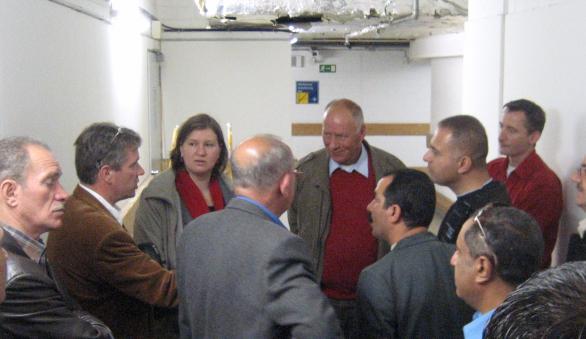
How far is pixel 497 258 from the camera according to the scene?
1438 mm

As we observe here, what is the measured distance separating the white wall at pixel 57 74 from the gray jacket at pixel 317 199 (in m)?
1.03

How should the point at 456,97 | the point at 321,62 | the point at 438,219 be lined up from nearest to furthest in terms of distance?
the point at 456,97
the point at 438,219
the point at 321,62

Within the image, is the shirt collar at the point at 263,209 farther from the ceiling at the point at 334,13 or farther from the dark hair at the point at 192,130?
the ceiling at the point at 334,13

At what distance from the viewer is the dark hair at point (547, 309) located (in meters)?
0.65

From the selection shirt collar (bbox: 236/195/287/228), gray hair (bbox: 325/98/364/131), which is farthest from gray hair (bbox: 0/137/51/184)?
gray hair (bbox: 325/98/364/131)

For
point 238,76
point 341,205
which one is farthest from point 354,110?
point 238,76

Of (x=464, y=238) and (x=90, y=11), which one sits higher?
(x=90, y=11)

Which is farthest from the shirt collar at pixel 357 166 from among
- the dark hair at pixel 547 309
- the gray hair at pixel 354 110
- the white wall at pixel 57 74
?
the dark hair at pixel 547 309

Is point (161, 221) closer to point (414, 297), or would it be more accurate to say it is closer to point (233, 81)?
point (414, 297)

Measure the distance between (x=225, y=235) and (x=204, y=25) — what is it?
483cm

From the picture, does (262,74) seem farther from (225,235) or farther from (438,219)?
(225,235)

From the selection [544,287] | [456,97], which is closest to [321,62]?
[456,97]

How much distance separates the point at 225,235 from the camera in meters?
1.63

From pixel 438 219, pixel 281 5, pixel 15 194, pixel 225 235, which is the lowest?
pixel 438 219
